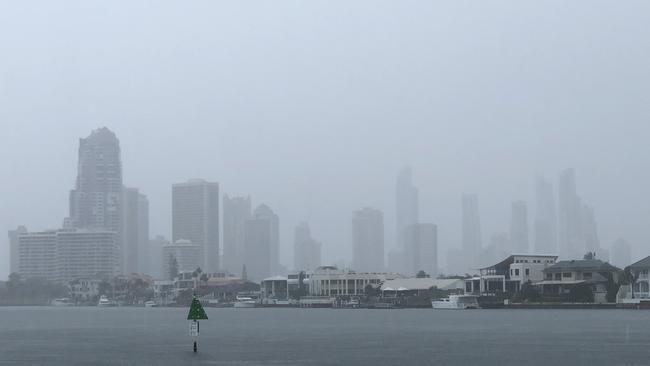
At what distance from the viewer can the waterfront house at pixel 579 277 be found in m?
161

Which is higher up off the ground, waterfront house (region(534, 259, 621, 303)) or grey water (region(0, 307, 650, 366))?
waterfront house (region(534, 259, 621, 303))

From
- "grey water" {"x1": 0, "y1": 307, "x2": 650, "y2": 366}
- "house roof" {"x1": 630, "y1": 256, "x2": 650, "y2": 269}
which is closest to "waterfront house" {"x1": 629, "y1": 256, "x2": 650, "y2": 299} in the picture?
"house roof" {"x1": 630, "y1": 256, "x2": 650, "y2": 269}

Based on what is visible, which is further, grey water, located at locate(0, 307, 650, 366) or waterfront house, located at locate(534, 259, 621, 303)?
waterfront house, located at locate(534, 259, 621, 303)

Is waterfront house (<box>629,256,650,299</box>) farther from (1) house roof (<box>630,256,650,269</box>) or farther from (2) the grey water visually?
(2) the grey water

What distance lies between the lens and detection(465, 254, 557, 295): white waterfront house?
172375mm

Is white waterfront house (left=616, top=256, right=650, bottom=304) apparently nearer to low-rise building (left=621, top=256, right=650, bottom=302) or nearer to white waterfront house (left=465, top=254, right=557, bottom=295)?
low-rise building (left=621, top=256, right=650, bottom=302)

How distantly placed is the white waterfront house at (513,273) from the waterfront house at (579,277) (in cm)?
542

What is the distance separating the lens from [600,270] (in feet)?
529

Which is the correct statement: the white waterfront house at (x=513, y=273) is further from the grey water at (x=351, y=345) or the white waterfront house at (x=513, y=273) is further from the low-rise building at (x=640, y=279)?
the grey water at (x=351, y=345)

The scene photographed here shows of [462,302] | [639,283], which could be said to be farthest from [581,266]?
[462,302]

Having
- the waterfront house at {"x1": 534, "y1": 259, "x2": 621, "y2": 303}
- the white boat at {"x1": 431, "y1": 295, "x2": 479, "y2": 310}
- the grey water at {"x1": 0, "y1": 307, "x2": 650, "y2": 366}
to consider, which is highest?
the waterfront house at {"x1": 534, "y1": 259, "x2": 621, "y2": 303}

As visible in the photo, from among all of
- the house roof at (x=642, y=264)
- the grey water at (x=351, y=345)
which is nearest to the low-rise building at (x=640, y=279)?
the house roof at (x=642, y=264)

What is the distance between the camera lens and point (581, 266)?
532 ft

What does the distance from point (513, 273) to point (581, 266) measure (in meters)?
14.0
